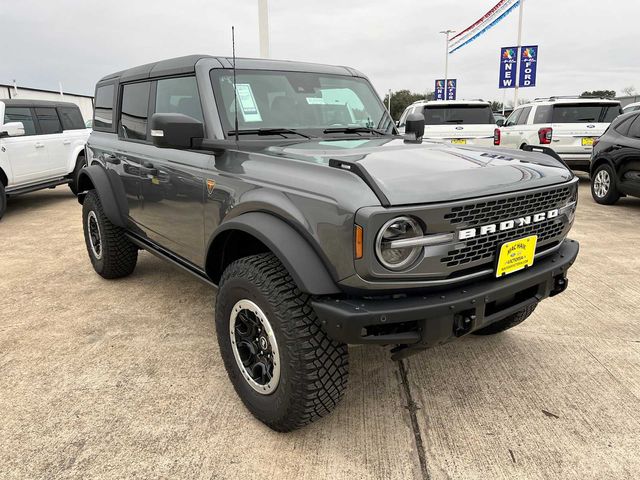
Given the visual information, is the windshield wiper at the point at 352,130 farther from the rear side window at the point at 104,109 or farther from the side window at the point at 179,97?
the rear side window at the point at 104,109

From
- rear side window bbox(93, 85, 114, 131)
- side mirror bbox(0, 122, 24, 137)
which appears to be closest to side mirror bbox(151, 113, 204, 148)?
rear side window bbox(93, 85, 114, 131)

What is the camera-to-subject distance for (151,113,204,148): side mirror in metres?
2.53

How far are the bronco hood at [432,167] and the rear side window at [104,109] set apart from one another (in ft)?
8.12

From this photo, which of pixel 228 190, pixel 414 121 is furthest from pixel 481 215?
pixel 414 121

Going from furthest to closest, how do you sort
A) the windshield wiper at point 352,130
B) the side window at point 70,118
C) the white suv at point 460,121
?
the white suv at point 460,121, the side window at point 70,118, the windshield wiper at point 352,130

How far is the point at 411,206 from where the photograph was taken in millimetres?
1924

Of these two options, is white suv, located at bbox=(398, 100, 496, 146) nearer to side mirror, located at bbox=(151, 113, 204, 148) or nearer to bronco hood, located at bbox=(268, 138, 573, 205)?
bronco hood, located at bbox=(268, 138, 573, 205)

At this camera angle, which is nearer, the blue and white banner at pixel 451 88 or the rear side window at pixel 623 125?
the rear side window at pixel 623 125

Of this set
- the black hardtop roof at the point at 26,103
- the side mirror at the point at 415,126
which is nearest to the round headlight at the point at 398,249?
the side mirror at the point at 415,126

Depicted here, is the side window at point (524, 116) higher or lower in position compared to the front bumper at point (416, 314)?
higher

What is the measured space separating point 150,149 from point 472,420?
2.74 m

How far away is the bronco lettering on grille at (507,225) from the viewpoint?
2.06 metres

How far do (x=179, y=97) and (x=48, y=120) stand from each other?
6770 millimetres

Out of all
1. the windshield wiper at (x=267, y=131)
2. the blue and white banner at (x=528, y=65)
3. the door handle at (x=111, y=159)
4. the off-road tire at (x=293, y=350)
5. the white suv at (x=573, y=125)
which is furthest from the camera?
the blue and white banner at (x=528, y=65)
